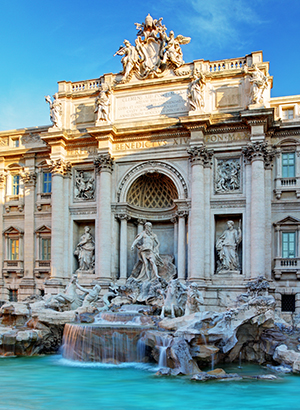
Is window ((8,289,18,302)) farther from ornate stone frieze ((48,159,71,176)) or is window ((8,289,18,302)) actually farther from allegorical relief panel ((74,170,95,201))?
ornate stone frieze ((48,159,71,176))

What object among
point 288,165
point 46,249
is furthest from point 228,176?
point 46,249

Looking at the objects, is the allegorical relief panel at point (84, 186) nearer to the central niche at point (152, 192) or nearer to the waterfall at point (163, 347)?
the central niche at point (152, 192)

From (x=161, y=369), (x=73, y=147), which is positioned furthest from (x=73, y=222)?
(x=161, y=369)

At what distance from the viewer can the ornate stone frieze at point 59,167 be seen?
24453 mm

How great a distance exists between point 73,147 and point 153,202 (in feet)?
17.8

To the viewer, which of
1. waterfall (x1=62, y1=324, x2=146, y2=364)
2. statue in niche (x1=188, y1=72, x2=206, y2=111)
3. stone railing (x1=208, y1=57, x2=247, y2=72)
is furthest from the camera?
stone railing (x1=208, y1=57, x2=247, y2=72)

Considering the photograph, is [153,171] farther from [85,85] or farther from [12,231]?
[12,231]

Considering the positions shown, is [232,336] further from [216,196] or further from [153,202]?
[153,202]

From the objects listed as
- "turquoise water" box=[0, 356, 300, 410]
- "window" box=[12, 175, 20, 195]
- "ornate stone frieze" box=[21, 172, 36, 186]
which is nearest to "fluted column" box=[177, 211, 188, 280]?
"turquoise water" box=[0, 356, 300, 410]

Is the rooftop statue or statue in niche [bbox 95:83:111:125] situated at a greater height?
the rooftop statue

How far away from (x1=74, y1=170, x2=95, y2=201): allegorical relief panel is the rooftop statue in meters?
5.52

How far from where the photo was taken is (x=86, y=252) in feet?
79.1

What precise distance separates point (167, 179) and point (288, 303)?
8.53 metres

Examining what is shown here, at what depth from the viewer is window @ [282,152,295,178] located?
2203 cm
